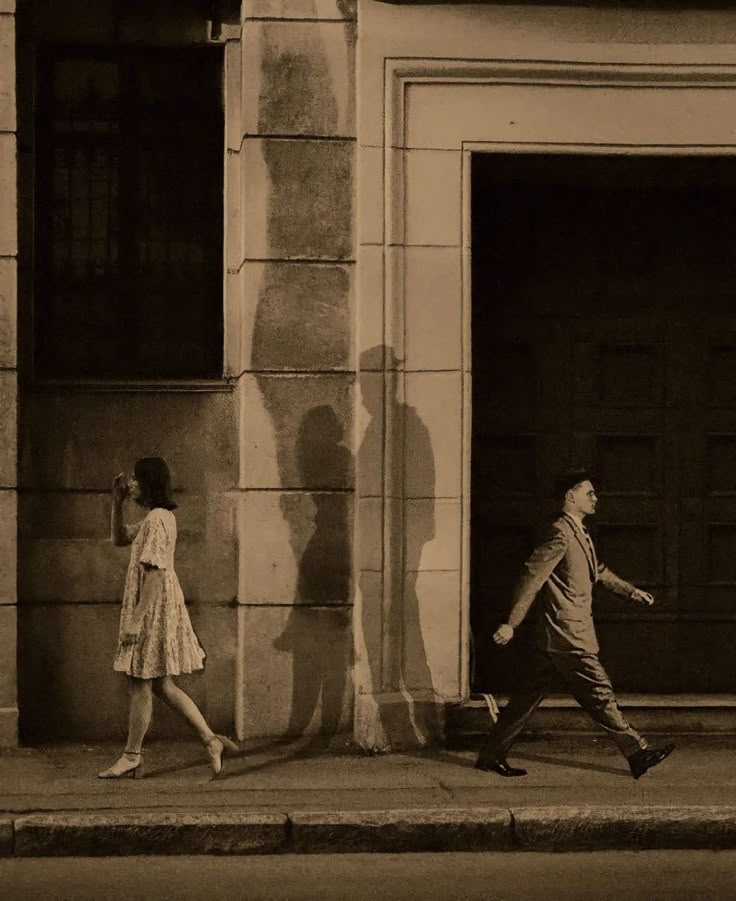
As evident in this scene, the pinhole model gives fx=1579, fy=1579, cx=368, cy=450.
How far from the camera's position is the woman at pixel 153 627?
857 centimetres

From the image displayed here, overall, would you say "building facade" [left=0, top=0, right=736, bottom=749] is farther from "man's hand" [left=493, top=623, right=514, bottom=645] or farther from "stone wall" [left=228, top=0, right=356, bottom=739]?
"man's hand" [left=493, top=623, right=514, bottom=645]

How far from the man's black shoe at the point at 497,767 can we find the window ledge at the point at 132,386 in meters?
2.85

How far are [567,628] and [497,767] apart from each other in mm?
903

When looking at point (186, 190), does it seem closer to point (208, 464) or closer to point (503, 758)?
point (208, 464)

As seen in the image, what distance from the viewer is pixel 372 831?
7.58 metres

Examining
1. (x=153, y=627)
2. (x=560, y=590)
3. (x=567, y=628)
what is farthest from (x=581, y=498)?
Result: (x=153, y=627)

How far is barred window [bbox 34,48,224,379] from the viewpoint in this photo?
10281 mm

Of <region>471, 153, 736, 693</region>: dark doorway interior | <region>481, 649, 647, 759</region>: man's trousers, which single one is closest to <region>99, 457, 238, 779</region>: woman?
<region>481, 649, 647, 759</region>: man's trousers

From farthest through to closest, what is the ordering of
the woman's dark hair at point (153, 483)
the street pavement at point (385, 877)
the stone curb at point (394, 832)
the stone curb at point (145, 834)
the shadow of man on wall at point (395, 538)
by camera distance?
the shadow of man on wall at point (395, 538)
the woman's dark hair at point (153, 483)
the stone curb at point (394, 832)
the stone curb at point (145, 834)
the street pavement at point (385, 877)

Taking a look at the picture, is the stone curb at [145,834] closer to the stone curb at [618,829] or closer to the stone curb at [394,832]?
the stone curb at [394,832]

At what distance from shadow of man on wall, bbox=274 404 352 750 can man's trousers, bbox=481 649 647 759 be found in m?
1.24

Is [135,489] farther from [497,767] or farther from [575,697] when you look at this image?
[575,697]

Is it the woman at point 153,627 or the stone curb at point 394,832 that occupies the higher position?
the woman at point 153,627

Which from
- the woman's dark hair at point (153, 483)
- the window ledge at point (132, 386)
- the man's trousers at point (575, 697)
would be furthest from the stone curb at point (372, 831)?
the window ledge at point (132, 386)
